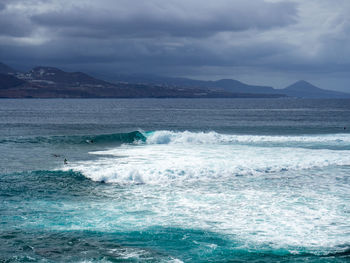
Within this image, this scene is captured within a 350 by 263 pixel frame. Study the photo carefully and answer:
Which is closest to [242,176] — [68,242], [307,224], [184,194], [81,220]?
[184,194]

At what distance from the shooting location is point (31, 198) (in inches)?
760

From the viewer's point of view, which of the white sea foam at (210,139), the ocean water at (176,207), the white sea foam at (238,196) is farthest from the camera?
the white sea foam at (210,139)

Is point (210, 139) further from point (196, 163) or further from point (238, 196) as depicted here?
point (238, 196)

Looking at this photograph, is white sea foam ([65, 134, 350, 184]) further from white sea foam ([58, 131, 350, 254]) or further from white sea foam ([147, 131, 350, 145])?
white sea foam ([147, 131, 350, 145])

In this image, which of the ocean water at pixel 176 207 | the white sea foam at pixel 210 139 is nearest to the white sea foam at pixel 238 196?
the ocean water at pixel 176 207

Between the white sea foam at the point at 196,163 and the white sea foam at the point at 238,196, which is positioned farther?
the white sea foam at the point at 196,163

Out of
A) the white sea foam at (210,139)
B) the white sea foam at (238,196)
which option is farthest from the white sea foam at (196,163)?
the white sea foam at (210,139)

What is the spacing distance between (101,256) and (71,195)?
8363 millimetres

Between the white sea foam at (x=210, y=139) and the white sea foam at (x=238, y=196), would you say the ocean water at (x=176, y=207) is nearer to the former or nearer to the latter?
the white sea foam at (x=238, y=196)

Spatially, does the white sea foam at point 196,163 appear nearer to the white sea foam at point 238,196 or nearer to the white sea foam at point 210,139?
the white sea foam at point 238,196

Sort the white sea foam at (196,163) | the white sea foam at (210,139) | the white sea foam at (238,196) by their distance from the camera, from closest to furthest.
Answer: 1. the white sea foam at (238,196)
2. the white sea foam at (196,163)
3. the white sea foam at (210,139)

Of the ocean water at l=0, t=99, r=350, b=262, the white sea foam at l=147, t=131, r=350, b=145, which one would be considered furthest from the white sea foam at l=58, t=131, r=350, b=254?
the white sea foam at l=147, t=131, r=350, b=145

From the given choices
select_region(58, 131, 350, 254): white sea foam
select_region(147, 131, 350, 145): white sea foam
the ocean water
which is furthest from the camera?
select_region(147, 131, 350, 145): white sea foam

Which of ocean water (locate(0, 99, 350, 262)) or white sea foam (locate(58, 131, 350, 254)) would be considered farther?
white sea foam (locate(58, 131, 350, 254))
